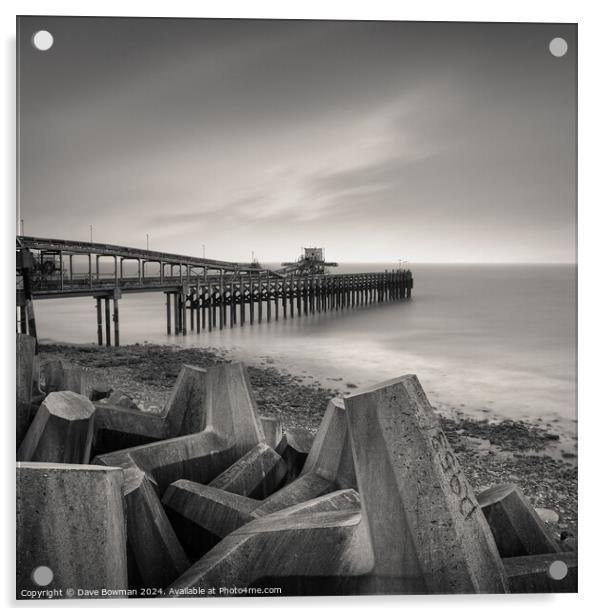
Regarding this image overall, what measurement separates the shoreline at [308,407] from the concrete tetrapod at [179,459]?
1.33 metres

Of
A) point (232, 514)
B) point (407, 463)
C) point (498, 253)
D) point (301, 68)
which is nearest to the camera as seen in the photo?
point (407, 463)

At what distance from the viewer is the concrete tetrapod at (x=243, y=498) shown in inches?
78.6

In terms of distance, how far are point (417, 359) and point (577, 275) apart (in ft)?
5.29

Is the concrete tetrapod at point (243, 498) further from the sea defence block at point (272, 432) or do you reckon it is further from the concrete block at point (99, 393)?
the concrete block at point (99, 393)

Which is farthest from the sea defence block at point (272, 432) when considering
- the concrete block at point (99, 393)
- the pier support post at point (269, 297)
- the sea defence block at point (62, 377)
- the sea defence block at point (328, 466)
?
the pier support post at point (269, 297)

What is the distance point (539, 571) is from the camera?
6.41 feet

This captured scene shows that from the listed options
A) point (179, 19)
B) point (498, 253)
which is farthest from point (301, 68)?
point (498, 253)

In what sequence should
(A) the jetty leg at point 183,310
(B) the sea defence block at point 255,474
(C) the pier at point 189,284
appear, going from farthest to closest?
1. (A) the jetty leg at point 183,310
2. (C) the pier at point 189,284
3. (B) the sea defence block at point 255,474

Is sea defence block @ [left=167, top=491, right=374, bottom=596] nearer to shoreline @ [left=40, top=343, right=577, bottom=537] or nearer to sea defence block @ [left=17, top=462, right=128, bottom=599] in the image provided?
sea defence block @ [left=17, top=462, right=128, bottom=599]

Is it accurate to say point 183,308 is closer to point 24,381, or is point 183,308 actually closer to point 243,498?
point 24,381

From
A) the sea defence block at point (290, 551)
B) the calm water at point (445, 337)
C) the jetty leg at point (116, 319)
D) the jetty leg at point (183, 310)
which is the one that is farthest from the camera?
the jetty leg at point (183, 310)

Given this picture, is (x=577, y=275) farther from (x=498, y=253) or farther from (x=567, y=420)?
(x=498, y=253)

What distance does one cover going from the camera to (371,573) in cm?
181

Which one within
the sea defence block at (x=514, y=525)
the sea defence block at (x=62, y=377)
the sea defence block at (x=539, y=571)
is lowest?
the sea defence block at (x=539, y=571)
